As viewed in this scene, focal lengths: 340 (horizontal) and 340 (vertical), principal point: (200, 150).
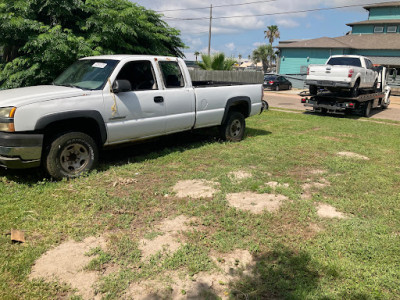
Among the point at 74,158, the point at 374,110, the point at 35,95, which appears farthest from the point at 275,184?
the point at 374,110

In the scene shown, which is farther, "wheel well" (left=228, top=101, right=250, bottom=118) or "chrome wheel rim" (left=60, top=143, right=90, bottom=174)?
"wheel well" (left=228, top=101, right=250, bottom=118)

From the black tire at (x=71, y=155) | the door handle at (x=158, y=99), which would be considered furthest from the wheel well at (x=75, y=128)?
the door handle at (x=158, y=99)

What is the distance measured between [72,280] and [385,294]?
2.66 m

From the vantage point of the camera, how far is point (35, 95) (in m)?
4.75

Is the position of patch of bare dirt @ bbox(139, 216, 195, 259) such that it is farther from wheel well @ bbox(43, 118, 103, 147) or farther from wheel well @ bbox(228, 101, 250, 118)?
wheel well @ bbox(228, 101, 250, 118)

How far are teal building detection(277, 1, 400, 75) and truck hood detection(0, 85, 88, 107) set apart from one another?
34882 millimetres

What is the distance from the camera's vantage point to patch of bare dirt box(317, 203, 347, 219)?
4312 millimetres

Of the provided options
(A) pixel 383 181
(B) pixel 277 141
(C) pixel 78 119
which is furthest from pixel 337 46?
(C) pixel 78 119

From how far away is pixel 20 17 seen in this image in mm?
8742

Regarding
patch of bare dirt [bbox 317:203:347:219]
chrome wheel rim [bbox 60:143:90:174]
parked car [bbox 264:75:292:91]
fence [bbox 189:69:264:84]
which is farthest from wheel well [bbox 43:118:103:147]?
parked car [bbox 264:75:292:91]

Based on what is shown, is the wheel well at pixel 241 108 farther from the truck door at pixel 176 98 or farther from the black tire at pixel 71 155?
the black tire at pixel 71 155

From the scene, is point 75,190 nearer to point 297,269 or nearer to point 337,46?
point 297,269

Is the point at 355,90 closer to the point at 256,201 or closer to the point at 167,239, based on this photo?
the point at 256,201

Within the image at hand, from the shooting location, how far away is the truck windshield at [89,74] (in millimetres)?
5449
